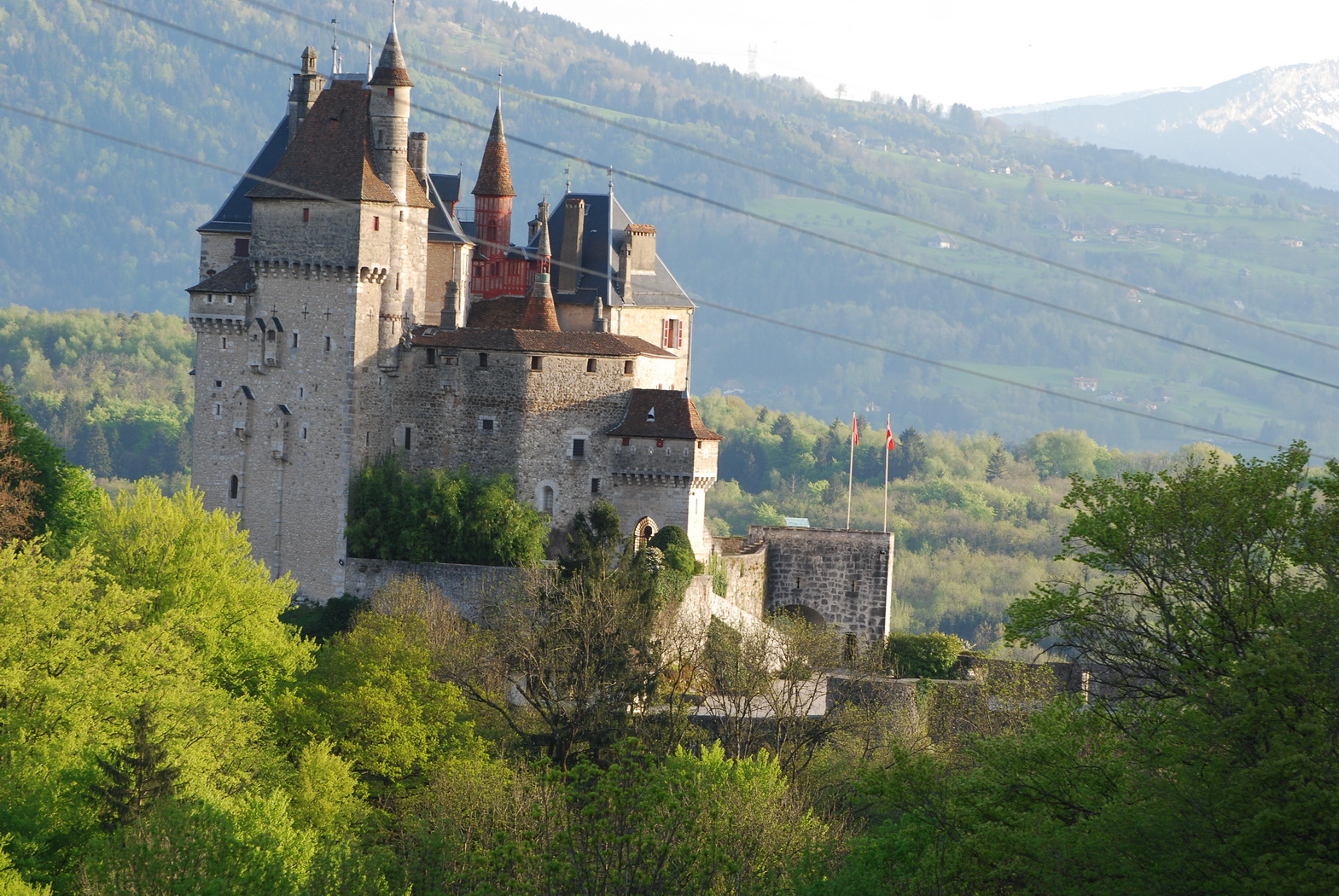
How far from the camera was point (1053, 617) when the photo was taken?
102 feet

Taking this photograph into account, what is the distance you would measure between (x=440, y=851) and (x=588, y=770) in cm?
345

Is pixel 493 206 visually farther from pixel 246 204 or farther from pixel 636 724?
pixel 636 724

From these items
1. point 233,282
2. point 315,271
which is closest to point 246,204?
point 233,282

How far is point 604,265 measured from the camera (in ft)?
217

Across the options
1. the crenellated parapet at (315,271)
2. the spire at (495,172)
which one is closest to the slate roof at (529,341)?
the crenellated parapet at (315,271)

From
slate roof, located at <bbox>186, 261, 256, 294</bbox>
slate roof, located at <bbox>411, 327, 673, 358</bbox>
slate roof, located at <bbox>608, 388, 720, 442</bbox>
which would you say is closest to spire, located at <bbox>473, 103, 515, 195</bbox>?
slate roof, located at <bbox>411, 327, 673, 358</bbox>

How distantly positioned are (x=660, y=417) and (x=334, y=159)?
11744 mm

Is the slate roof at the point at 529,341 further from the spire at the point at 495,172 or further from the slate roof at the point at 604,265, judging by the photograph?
the spire at the point at 495,172

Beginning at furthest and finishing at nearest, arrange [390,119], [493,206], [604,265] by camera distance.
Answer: [604,265], [493,206], [390,119]

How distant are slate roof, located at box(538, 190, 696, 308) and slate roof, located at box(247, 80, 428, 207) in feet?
29.1

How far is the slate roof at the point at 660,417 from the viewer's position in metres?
57.7

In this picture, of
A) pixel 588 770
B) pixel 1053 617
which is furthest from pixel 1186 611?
pixel 588 770

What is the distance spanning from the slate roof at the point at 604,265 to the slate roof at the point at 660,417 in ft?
24.3

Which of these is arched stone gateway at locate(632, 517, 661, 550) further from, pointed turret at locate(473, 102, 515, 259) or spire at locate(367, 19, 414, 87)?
spire at locate(367, 19, 414, 87)
